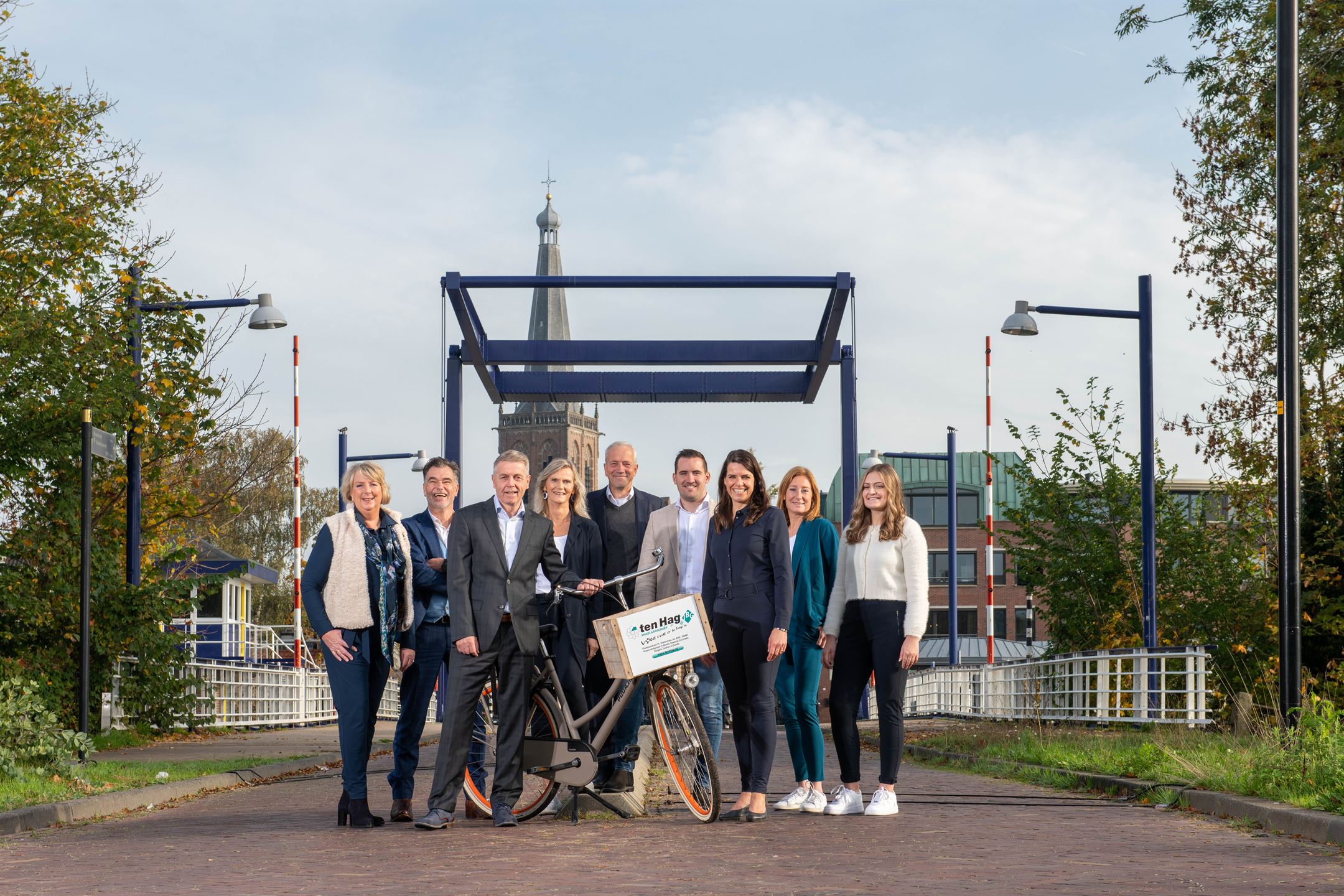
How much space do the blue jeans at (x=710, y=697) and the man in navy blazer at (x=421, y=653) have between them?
4.04 feet

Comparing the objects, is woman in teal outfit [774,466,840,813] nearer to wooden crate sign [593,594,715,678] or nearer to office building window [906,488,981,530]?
wooden crate sign [593,594,715,678]

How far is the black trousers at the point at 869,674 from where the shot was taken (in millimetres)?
8352

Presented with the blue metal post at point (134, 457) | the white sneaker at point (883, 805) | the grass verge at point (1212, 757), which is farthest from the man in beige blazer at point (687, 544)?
the blue metal post at point (134, 457)

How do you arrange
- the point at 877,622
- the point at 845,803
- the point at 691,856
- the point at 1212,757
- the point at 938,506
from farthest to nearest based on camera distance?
the point at 938,506, the point at 1212,757, the point at 845,803, the point at 877,622, the point at 691,856

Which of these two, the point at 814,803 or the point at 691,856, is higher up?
the point at 691,856

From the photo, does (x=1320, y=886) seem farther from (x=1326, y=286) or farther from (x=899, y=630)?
(x=1326, y=286)

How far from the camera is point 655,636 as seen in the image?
7.65 meters

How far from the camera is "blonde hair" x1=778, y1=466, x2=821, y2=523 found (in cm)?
879

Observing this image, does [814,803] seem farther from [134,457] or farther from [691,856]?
[134,457]

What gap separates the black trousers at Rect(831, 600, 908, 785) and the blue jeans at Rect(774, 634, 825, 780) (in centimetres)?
12

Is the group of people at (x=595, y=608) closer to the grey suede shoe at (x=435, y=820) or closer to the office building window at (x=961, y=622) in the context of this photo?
the grey suede shoe at (x=435, y=820)

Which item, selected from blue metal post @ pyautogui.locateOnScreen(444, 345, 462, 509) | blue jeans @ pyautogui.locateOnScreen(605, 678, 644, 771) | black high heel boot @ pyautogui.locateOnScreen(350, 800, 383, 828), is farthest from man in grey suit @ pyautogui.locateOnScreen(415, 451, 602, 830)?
blue metal post @ pyautogui.locateOnScreen(444, 345, 462, 509)

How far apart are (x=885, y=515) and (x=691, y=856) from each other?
2.63 metres

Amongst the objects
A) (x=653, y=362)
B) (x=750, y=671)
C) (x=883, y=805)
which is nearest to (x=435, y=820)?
(x=750, y=671)
